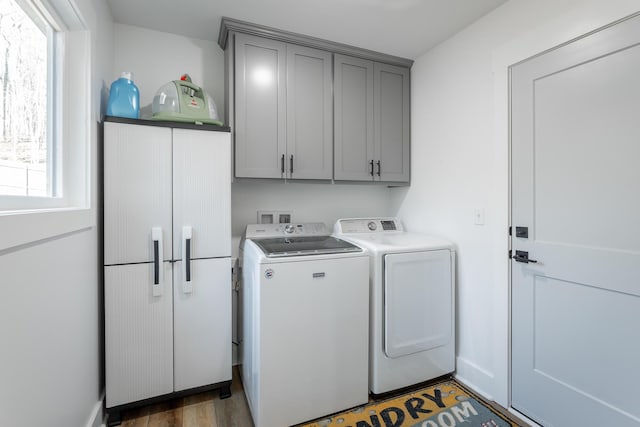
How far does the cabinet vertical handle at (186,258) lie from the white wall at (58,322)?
43 centimetres

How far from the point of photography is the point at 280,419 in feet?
5.32

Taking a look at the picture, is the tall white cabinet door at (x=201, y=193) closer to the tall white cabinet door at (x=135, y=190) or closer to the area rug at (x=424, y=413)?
the tall white cabinet door at (x=135, y=190)

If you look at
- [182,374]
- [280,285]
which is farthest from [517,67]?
[182,374]

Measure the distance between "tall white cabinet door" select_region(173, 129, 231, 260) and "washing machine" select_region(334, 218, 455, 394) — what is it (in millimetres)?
937

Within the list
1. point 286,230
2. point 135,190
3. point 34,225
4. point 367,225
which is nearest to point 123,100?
point 135,190

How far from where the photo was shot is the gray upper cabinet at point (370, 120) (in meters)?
2.32

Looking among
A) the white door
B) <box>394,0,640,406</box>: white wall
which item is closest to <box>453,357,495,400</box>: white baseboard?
<box>394,0,640,406</box>: white wall

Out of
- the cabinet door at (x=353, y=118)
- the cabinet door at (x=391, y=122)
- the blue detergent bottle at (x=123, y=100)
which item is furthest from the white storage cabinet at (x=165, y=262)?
the cabinet door at (x=391, y=122)

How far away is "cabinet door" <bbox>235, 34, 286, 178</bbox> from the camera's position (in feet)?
6.61

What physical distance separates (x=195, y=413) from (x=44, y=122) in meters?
1.74

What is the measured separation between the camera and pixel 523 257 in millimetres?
1718

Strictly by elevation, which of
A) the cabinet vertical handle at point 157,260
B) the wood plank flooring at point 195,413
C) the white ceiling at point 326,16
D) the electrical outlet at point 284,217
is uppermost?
the white ceiling at point 326,16

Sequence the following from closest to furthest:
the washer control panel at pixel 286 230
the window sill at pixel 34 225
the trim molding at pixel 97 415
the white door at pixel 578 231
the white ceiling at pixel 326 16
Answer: the window sill at pixel 34 225 < the white door at pixel 578 231 < the trim molding at pixel 97 415 < the white ceiling at pixel 326 16 < the washer control panel at pixel 286 230

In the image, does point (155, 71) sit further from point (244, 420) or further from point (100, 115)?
point (244, 420)
